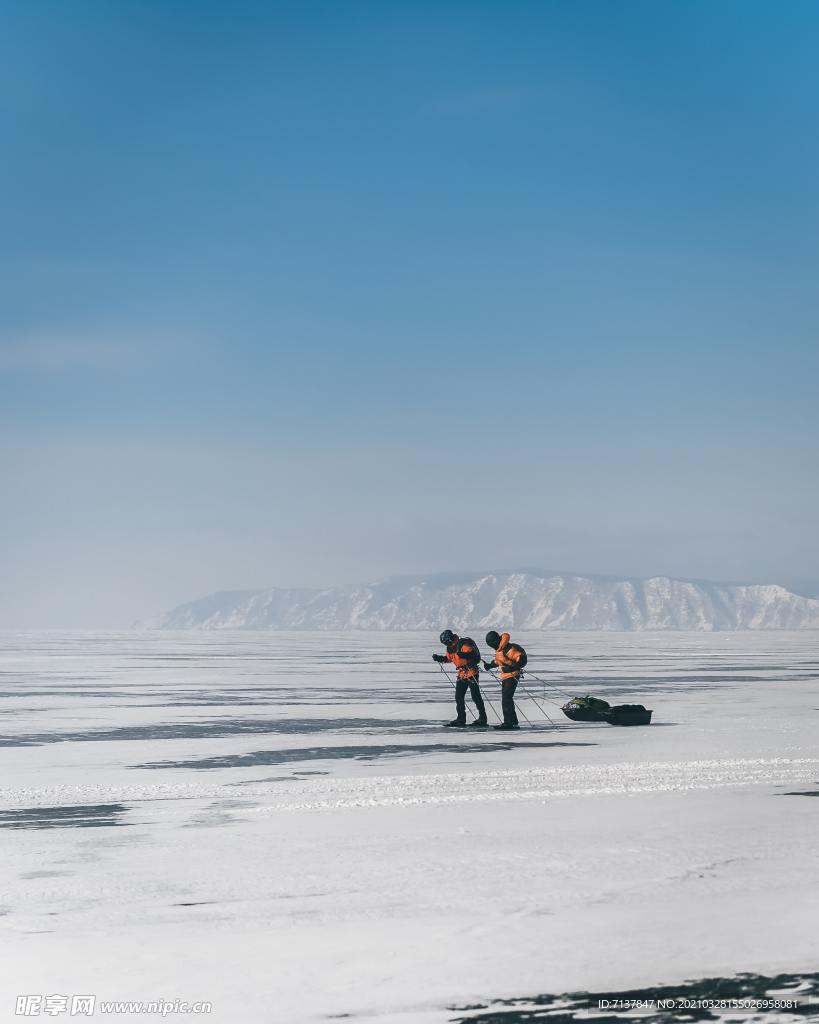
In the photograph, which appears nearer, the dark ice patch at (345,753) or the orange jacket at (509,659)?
the dark ice patch at (345,753)

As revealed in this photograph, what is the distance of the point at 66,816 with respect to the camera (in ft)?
32.7

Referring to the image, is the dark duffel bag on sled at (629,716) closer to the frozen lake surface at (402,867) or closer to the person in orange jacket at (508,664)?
the frozen lake surface at (402,867)

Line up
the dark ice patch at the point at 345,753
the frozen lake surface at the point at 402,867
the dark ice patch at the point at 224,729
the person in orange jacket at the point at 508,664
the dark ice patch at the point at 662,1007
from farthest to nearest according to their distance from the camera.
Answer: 1. the person in orange jacket at the point at 508,664
2. the dark ice patch at the point at 224,729
3. the dark ice patch at the point at 345,753
4. the frozen lake surface at the point at 402,867
5. the dark ice patch at the point at 662,1007

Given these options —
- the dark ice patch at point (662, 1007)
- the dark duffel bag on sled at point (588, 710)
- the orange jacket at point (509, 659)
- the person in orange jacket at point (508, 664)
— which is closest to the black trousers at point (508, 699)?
A: the person in orange jacket at point (508, 664)

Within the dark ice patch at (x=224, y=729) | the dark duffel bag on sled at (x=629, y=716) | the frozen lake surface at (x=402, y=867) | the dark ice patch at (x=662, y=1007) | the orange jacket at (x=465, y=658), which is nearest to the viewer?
the dark ice patch at (x=662, y=1007)

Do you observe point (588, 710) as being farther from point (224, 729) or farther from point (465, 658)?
point (224, 729)

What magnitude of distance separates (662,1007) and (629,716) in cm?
1373

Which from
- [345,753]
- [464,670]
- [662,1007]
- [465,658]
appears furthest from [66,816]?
[465,658]

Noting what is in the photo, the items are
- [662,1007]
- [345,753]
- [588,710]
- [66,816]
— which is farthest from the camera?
[588,710]

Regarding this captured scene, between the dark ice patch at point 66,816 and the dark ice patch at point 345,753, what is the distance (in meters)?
3.06

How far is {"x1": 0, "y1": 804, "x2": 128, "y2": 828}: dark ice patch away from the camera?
952 centimetres

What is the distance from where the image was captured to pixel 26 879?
7.39 metres

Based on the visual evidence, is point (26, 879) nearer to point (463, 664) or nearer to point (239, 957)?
point (239, 957)

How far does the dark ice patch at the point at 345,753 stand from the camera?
44.9 feet
